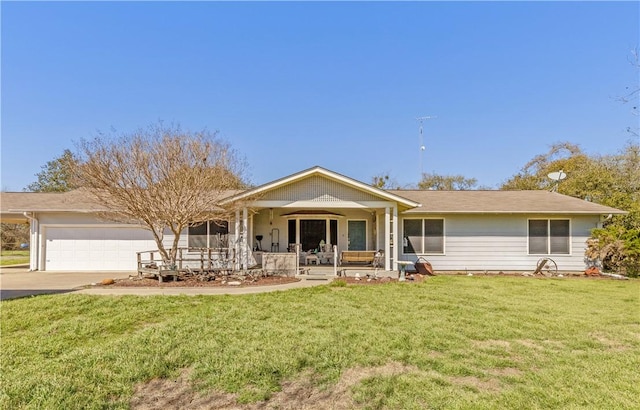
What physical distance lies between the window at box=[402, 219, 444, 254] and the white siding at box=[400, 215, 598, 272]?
0.26 m

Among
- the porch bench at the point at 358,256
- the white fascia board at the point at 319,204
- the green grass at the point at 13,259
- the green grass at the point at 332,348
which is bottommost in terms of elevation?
the green grass at the point at 13,259

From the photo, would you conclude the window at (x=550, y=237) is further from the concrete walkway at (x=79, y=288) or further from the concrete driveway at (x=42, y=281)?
the concrete driveway at (x=42, y=281)

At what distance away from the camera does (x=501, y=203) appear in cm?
1523

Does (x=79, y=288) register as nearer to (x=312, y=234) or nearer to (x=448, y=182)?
(x=312, y=234)

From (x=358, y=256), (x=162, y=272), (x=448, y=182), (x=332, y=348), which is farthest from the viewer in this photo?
(x=448, y=182)

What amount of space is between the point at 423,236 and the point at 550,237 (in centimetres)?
537

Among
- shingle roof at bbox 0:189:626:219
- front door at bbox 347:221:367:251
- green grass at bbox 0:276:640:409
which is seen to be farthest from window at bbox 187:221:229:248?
green grass at bbox 0:276:640:409

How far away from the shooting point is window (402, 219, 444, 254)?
14.7 m

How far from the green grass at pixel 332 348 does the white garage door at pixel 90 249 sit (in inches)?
247

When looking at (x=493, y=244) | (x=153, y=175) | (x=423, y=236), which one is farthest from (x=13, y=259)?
(x=493, y=244)

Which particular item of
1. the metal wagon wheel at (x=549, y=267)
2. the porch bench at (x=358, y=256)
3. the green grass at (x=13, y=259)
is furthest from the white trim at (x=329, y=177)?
the green grass at (x=13, y=259)

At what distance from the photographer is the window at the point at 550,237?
14.4 metres

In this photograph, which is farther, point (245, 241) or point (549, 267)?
point (549, 267)

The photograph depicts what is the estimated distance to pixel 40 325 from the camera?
19.9 ft
